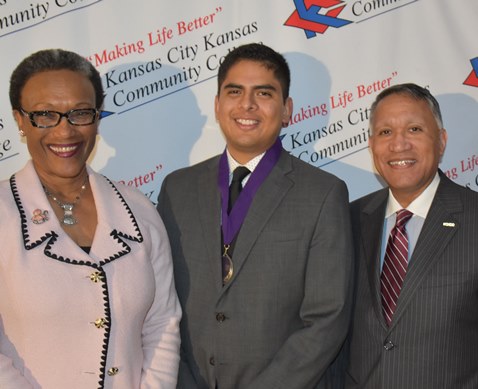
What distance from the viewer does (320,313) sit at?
2357mm

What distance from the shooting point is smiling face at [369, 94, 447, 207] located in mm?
2533

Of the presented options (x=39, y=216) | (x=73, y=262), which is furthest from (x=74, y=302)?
(x=39, y=216)

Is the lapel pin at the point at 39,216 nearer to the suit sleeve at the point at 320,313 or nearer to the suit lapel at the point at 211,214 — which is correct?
the suit lapel at the point at 211,214

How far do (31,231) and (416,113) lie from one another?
4.97 ft

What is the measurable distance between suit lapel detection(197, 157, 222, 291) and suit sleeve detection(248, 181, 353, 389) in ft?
1.11

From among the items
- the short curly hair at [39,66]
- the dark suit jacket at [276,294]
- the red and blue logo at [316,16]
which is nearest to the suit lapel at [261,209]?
the dark suit jacket at [276,294]

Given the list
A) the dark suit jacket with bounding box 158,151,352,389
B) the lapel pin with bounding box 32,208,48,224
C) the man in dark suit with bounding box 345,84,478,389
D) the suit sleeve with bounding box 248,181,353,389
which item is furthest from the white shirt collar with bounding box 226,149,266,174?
the lapel pin with bounding box 32,208,48,224

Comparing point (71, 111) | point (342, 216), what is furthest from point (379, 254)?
point (71, 111)

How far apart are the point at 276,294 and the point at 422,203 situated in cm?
69

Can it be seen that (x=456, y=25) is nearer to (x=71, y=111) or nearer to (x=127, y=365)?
(x=71, y=111)

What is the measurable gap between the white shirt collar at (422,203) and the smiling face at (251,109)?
0.55m

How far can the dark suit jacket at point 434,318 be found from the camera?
2299 millimetres

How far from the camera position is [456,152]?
356 cm

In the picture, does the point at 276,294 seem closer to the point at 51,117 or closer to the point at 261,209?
the point at 261,209
